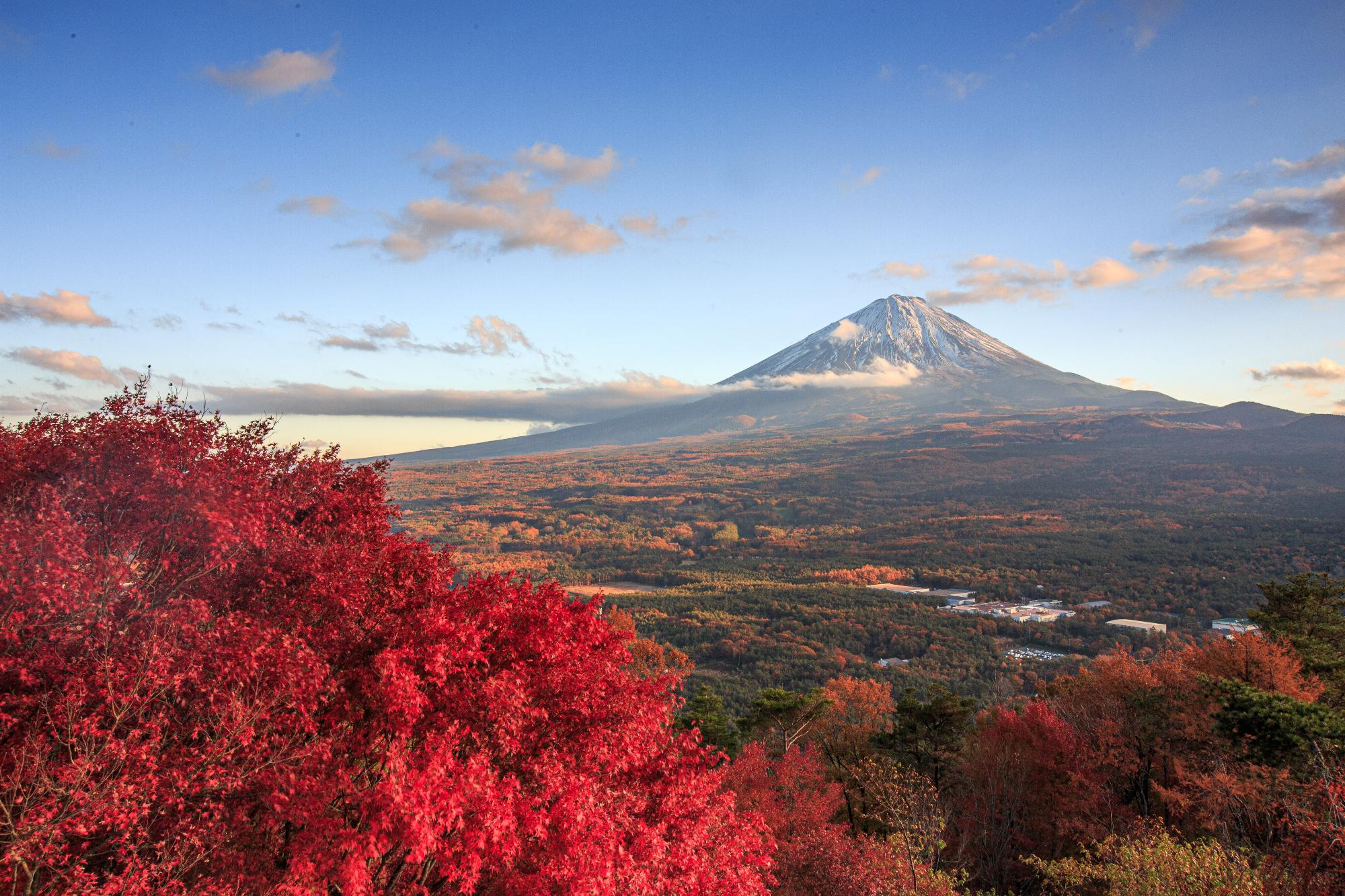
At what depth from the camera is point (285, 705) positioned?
287 inches

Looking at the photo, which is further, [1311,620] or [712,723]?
[1311,620]

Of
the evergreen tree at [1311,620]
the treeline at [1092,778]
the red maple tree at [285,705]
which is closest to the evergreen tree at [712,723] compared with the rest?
the treeline at [1092,778]

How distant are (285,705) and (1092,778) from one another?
1042 inches

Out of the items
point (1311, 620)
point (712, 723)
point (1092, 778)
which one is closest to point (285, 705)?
point (712, 723)

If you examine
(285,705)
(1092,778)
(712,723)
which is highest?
(285,705)

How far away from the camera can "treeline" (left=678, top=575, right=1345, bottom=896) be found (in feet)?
43.2

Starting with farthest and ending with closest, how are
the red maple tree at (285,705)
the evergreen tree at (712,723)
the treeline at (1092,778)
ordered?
1. the evergreen tree at (712,723)
2. the treeline at (1092,778)
3. the red maple tree at (285,705)

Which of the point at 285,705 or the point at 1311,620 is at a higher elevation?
the point at 285,705

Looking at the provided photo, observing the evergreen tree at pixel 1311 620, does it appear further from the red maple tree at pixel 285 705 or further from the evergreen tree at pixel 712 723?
the red maple tree at pixel 285 705

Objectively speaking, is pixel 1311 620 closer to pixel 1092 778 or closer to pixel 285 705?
pixel 1092 778

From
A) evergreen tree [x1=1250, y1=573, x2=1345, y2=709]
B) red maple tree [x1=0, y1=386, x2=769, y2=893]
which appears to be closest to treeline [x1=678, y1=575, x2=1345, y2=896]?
evergreen tree [x1=1250, y1=573, x2=1345, y2=709]

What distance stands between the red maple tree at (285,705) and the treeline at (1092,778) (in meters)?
4.58

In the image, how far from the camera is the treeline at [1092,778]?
43.2 ft

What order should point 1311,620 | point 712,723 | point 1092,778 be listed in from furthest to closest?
A: point 1311,620
point 712,723
point 1092,778
